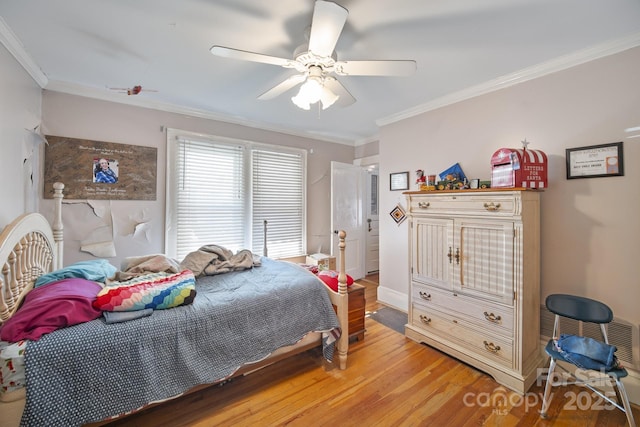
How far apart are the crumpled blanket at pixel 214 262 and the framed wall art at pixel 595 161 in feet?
9.66

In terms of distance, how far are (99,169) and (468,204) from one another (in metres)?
3.63

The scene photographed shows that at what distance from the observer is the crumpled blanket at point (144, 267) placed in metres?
2.08

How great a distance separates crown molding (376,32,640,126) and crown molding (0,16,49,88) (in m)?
3.54

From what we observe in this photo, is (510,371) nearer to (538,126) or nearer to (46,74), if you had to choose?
(538,126)

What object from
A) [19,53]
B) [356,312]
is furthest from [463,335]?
[19,53]

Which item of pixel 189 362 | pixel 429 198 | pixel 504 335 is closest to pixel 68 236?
pixel 189 362

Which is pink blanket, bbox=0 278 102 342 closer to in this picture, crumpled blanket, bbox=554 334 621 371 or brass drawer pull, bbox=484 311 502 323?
brass drawer pull, bbox=484 311 502 323

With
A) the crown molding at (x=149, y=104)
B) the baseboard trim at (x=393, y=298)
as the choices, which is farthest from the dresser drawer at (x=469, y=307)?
the crown molding at (x=149, y=104)

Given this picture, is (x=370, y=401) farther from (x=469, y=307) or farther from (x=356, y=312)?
(x=469, y=307)

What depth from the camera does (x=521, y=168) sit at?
6.54 ft

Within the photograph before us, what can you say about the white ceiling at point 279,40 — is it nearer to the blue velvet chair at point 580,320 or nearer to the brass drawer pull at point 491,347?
the blue velvet chair at point 580,320

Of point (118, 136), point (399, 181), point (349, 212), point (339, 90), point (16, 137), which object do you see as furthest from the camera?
point (349, 212)

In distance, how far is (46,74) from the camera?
7.70 ft

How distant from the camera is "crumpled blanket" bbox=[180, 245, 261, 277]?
2449 mm
